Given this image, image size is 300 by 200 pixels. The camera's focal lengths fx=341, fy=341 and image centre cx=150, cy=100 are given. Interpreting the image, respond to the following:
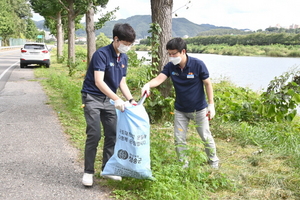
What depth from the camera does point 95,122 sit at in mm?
3662

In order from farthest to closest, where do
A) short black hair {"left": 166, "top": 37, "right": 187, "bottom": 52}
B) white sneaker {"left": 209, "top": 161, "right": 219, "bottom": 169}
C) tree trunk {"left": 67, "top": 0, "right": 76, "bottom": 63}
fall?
tree trunk {"left": 67, "top": 0, "right": 76, "bottom": 63} < white sneaker {"left": 209, "top": 161, "right": 219, "bottom": 169} < short black hair {"left": 166, "top": 37, "right": 187, "bottom": 52}

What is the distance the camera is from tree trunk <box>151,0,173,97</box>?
6.81 metres

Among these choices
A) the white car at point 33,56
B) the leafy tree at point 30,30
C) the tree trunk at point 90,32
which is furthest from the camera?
the leafy tree at point 30,30

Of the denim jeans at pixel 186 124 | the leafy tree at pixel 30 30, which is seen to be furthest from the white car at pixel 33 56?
the leafy tree at pixel 30 30

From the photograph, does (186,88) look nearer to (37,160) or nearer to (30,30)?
(37,160)

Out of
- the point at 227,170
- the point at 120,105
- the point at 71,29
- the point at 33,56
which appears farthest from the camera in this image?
the point at 71,29

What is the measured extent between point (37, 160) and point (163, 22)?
145 inches

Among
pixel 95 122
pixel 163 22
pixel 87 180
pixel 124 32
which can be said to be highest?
pixel 163 22

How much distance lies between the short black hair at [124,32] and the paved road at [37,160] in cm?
165

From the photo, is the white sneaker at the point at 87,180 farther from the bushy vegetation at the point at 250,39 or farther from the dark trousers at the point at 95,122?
the bushy vegetation at the point at 250,39

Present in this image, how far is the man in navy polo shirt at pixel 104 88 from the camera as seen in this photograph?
3.49m

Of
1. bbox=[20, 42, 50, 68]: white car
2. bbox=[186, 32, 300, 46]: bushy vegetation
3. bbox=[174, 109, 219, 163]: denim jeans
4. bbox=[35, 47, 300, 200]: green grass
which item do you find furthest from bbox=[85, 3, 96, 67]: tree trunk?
bbox=[186, 32, 300, 46]: bushy vegetation

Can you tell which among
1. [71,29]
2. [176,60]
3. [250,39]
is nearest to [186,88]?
[176,60]

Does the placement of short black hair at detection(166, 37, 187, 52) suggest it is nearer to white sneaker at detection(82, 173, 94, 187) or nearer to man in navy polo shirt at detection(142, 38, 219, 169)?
man in navy polo shirt at detection(142, 38, 219, 169)
